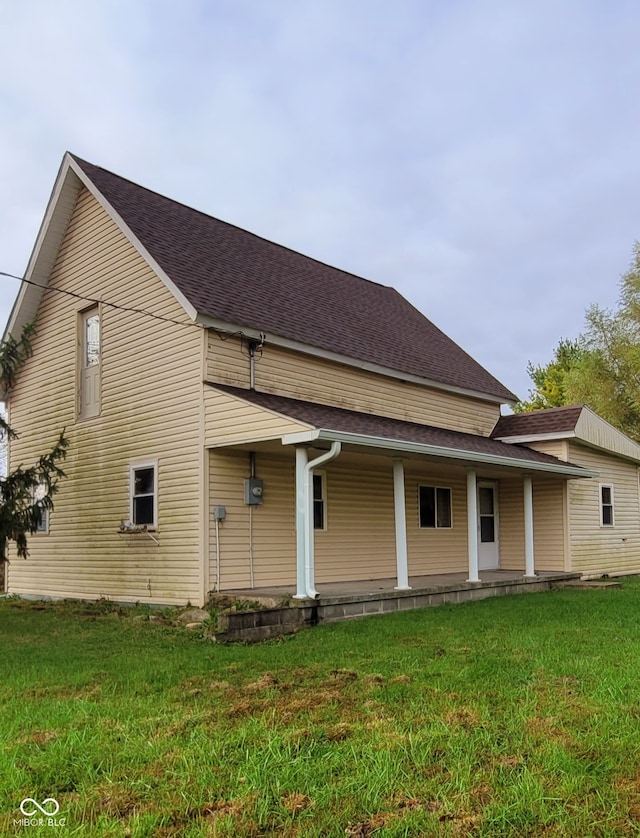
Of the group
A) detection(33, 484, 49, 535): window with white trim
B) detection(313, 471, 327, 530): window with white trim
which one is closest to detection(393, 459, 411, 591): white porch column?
detection(313, 471, 327, 530): window with white trim

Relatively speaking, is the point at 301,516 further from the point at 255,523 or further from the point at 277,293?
the point at 277,293

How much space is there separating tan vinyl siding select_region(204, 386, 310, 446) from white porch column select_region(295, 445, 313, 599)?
0.43 m

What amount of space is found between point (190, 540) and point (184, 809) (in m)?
7.44

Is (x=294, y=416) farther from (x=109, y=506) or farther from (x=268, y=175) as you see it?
(x=268, y=175)

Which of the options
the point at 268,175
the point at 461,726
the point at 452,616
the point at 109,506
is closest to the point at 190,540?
the point at 109,506

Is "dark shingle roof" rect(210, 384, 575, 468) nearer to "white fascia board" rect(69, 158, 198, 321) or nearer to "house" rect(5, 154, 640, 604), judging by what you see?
"house" rect(5, 154, 640, 604)

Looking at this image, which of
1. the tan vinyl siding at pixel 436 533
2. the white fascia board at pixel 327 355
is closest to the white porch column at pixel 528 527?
the tan vinyl siding at pixel 436 533

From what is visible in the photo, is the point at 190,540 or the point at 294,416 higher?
the point at 294,416

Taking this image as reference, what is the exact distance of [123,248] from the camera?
13.0 m

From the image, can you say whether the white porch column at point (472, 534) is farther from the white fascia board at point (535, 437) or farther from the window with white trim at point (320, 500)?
the white fascia board at point (535, 437)

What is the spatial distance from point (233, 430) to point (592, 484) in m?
10.3

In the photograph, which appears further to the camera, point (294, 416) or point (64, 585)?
point (64, 585)

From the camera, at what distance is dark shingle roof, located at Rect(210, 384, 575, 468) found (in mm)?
10477

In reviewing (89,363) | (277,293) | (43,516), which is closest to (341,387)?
(277,293)
